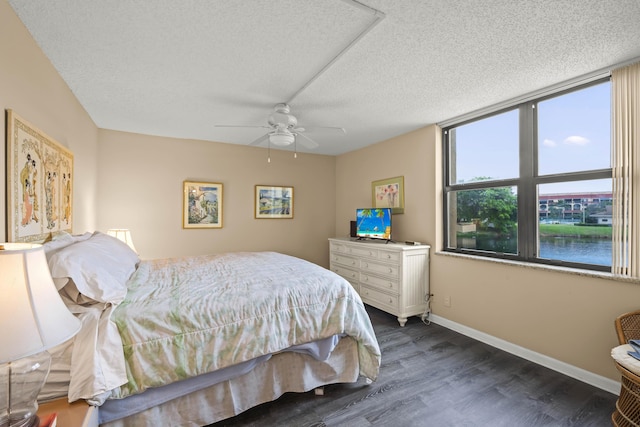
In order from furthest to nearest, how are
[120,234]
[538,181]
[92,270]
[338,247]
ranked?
[338,247], [120,234], [538,181], [92,270]

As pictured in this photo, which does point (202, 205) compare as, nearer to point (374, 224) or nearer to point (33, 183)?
point (33, 183)

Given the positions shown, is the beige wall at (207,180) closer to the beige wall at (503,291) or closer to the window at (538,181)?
the beige wall at (503,291)

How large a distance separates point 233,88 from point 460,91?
2.09 m

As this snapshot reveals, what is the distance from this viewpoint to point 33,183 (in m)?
1.77

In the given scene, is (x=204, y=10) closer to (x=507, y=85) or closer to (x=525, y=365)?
(x=507, y=85)

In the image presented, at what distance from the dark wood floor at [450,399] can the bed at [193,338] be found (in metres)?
0.13

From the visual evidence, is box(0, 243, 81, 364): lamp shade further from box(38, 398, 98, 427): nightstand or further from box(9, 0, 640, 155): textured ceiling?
box(9, 0, 640, 155): textured ceiling

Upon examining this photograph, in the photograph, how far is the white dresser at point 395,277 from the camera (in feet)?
11.2

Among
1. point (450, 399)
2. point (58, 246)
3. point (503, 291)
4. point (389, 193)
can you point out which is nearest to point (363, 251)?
point (389, 193)

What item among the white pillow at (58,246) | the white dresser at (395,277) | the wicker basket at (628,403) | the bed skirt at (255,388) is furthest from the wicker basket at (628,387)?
the white pillow at (58,246)

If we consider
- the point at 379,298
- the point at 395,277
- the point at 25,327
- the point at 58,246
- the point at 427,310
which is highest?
the point at 58,246

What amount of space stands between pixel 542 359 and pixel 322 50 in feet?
10.5

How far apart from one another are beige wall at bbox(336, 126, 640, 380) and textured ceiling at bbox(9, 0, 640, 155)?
104 cm

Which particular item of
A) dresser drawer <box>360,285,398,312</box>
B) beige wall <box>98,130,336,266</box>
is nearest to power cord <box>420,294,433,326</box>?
dresser drawer <box>360,285,398,312</box>
